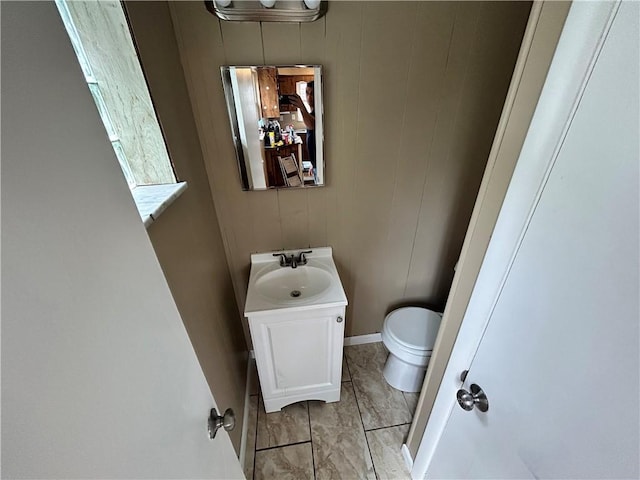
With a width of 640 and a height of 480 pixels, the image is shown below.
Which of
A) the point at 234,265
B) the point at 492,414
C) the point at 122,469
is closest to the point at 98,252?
the point at 122,469

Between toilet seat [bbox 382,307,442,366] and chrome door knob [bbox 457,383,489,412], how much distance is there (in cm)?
71

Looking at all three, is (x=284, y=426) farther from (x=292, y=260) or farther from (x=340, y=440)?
(x=292, y=260)

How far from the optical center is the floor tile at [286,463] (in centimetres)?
131

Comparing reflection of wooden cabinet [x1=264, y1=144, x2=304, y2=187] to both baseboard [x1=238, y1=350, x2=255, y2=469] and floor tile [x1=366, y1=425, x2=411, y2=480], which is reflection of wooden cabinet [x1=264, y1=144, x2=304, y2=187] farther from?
floor tile [x1=366, y1=425, x2=411, y2=480]

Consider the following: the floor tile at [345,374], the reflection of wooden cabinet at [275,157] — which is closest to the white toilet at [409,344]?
the floor tile at [345,374]

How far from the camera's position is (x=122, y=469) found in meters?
0.34

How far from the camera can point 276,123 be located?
46.9 inches

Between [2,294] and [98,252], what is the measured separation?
0.14 m

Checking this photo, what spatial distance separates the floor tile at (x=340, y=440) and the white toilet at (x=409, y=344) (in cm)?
32

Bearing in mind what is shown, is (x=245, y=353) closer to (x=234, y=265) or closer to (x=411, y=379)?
(x=234, y=265)

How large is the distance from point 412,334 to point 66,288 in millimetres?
1565

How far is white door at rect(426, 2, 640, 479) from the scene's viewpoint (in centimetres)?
39

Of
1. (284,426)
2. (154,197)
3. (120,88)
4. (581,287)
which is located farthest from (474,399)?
(120,88)

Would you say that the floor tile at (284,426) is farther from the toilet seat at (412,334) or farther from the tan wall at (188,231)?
the toilet seat at (412,334)
